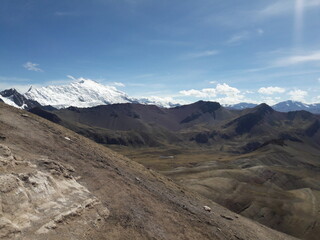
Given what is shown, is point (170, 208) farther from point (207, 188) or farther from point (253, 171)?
point (253, 171)

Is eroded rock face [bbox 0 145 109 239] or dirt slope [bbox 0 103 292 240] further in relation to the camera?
dirt slope [bbox 0 103 292 240]

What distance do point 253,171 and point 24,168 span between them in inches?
6188

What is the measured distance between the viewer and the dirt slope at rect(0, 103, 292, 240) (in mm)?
22531

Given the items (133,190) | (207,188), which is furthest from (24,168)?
(207,188)

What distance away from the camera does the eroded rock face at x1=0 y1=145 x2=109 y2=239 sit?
20.7 metres

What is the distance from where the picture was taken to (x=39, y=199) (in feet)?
77.1

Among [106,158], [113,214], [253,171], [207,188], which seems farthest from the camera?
[253,171]

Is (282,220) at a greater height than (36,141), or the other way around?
(36,141)

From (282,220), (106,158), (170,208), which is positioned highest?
(106,158)

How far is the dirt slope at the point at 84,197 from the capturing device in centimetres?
2253

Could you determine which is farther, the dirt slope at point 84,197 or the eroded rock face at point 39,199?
the dirt slope at point 84,197

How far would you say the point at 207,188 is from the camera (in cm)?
10312

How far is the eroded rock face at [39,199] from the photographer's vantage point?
815 inches

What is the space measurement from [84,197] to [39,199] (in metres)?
5.04
